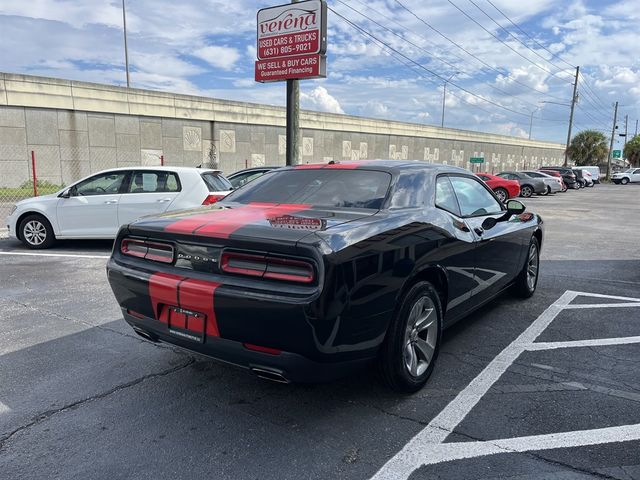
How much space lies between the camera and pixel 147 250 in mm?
3176

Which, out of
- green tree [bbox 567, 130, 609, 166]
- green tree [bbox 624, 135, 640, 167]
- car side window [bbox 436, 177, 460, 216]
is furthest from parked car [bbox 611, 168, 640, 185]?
car side window [bbox 436, 177, 460, 216]

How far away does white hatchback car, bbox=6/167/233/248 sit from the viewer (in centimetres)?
842

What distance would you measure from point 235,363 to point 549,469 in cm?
172

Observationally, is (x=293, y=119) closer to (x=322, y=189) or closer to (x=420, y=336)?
(x=322, y=189)

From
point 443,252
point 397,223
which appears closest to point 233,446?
point 397,223

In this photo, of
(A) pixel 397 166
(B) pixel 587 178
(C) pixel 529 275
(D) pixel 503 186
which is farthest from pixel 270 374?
(B) pixel 587 178

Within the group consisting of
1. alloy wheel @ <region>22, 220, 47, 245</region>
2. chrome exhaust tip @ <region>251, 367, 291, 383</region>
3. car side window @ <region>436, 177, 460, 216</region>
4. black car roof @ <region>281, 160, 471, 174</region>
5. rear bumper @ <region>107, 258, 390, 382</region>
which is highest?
black car roof @ <region>281, 160, 471, 174</region>

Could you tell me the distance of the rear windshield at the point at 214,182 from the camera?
8.61m

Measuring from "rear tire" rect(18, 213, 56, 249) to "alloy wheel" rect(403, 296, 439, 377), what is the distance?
7.60 metres

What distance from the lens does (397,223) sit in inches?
122

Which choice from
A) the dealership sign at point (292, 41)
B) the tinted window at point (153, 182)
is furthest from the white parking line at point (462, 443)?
the dealership sign at point (292, 41)

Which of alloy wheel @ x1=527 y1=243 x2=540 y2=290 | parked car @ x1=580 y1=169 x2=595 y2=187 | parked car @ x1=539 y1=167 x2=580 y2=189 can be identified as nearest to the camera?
alloy wheel @ x1=527 y1=243 x2=540 y2=290

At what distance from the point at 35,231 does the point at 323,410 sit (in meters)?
7.50

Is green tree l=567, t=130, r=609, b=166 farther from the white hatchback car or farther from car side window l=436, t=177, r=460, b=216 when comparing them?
car side window l=436, t=177, r=460, b=216
